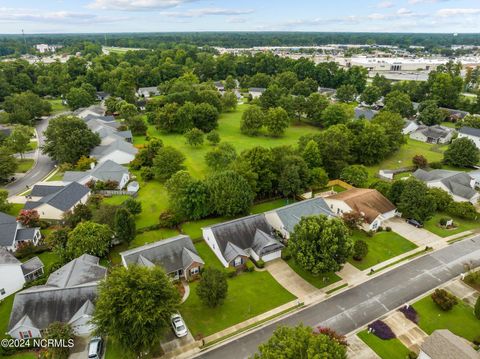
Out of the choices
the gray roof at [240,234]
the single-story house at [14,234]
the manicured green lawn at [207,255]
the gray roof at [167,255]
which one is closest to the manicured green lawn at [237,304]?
the gray roof at [167,255]

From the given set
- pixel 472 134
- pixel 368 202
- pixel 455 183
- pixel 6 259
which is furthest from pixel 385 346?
pixel 472 134

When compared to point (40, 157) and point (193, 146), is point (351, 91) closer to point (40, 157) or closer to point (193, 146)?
point (193, 146)

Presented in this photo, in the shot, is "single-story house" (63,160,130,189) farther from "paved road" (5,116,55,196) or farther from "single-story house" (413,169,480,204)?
"single-story house" (413,169,480,204)

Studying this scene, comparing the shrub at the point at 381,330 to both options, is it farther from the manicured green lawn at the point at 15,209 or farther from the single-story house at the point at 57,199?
the manicured green lawn at the point at 15,209

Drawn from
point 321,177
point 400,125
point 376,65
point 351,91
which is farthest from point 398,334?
point 376,65

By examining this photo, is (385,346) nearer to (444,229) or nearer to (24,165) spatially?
(444,229)
